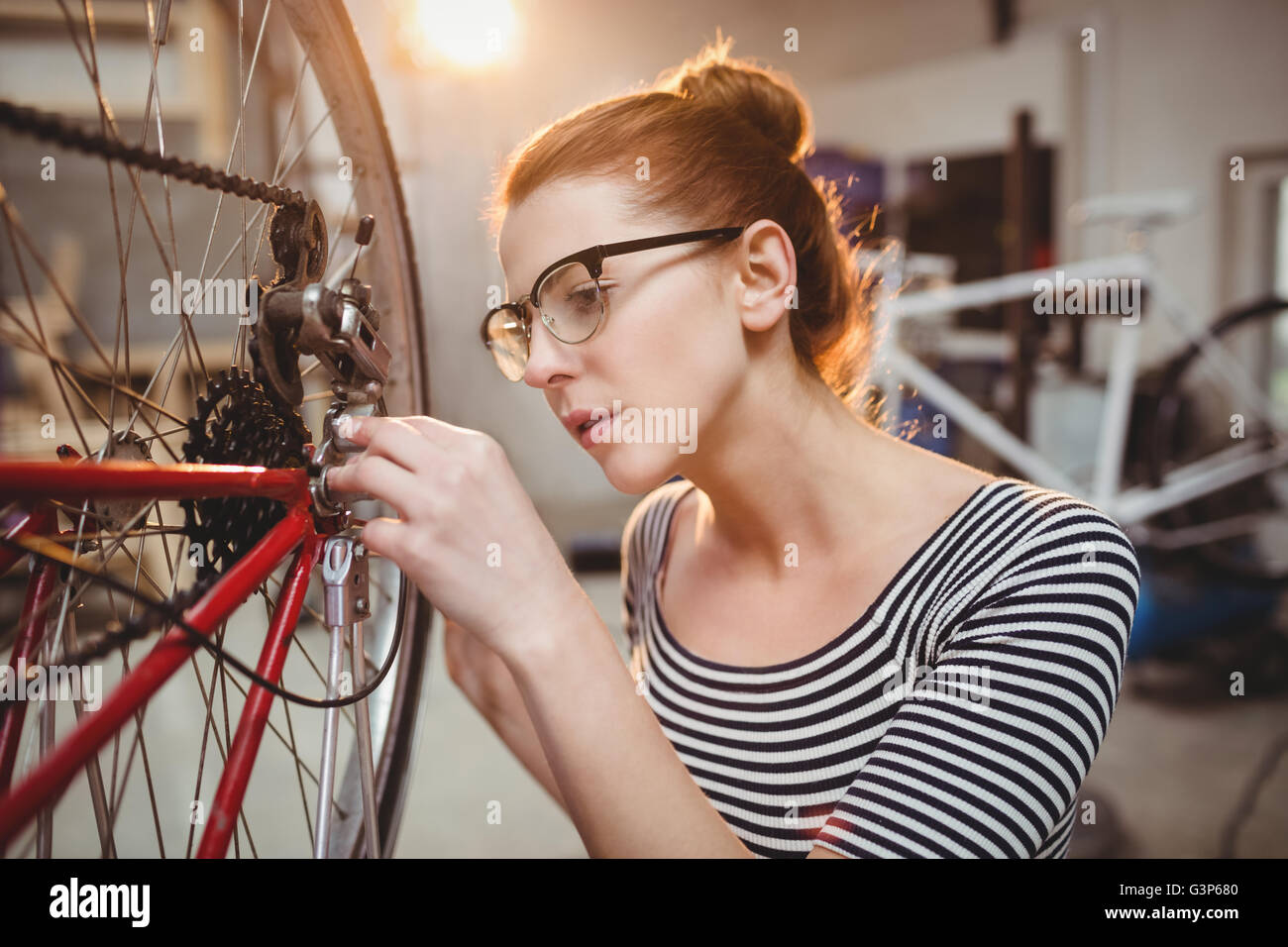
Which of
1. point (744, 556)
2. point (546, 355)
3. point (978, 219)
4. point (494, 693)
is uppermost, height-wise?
point (978, 219)

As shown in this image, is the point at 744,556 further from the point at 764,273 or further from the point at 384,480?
the point at 384,480

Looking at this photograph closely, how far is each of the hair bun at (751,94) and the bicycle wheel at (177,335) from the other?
1.18 ft

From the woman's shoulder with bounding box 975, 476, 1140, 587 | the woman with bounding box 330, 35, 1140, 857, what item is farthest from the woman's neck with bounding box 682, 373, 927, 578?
the woman's shoulder with bounding box 975, 476, 1140, 587

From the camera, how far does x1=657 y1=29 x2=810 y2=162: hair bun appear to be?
2.98 feet

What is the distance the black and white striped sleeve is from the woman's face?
0.32 m

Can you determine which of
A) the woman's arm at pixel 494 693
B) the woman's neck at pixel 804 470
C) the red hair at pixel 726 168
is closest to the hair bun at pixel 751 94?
the red hair at pixel 726 168

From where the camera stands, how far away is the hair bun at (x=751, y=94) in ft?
2.98

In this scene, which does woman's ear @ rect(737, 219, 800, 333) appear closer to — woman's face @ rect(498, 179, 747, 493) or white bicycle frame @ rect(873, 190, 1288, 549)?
woman's face @ rect(498, 179, 747, 493)

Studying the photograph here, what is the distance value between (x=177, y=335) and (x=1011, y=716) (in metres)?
0.76

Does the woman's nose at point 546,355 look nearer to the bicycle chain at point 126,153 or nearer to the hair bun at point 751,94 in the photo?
the bicycle chain at point 126,153

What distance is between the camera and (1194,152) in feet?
11.8

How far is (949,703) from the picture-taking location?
66 centimetres

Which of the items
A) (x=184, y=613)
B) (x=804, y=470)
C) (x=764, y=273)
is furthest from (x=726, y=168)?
(x=184, y=613)
